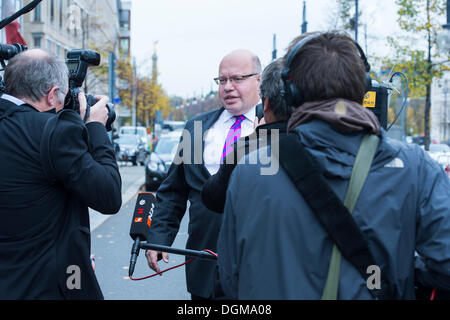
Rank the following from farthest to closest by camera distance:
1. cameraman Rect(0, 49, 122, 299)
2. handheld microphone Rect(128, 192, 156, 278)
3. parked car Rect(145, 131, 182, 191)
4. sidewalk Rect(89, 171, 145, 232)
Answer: parked car Rect(145, 131, 182, 191)
sidewalk Rect(89, 171, 145, 232)
handheld microphone Rect(128, 192, 156, 278)
cameraman Rect(0, 49, 122, 299)

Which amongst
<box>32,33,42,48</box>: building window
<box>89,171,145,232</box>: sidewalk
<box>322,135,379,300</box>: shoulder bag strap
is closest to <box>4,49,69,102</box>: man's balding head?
<box>322,135,379,300</box>: shoulder bag strap

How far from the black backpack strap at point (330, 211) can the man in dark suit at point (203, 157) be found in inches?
55.3

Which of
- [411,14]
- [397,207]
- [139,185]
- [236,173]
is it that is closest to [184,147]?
[236,173]

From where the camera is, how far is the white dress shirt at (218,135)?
316cm

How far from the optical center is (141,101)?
179ft

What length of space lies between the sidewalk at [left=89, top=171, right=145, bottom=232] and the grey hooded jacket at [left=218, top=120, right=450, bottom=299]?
28.2ft

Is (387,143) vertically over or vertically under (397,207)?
over

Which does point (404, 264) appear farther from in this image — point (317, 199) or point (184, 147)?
point (184, 147)

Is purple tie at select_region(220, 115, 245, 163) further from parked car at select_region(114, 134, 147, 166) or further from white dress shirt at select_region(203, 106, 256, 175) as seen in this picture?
parked car at select_region(114, 134, 147, 166)

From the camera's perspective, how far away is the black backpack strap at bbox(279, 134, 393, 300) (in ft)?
5.38

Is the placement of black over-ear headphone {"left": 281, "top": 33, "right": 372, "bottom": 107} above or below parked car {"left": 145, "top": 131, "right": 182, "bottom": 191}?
above

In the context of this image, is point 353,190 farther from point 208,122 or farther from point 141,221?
point 208,122

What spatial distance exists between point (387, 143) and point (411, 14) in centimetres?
2118

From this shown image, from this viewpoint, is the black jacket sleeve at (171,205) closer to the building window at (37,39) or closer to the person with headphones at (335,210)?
the person with headphones at (335,210)
